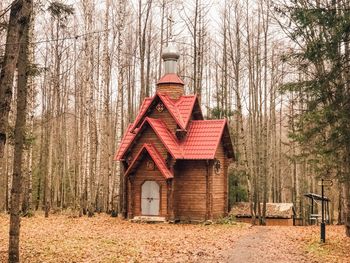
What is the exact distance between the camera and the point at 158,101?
23375 millimetres

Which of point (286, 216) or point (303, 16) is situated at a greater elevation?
point (303, 16)

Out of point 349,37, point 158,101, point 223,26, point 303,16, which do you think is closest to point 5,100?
point 303,16

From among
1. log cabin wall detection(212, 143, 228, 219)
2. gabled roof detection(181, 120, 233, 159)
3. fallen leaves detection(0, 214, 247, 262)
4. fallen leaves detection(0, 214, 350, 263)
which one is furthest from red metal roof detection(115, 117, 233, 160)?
fallen leaves detection(0, 214, 350, 263)

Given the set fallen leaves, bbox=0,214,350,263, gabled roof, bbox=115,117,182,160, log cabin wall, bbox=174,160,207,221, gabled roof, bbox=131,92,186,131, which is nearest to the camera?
fallen leaves, bbox=0,214,350,263

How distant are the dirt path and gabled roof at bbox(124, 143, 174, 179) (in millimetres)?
5640

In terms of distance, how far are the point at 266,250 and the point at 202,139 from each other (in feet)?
32.4

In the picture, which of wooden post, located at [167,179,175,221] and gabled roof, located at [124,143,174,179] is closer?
gabled roof, located at [124,143,174,179]

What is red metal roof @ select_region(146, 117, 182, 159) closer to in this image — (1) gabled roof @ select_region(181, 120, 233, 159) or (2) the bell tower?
(1) gabled roof @ select_region(181, 120, 233, 159)

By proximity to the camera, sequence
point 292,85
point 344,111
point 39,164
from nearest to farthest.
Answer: point 344,111
point 292,85
point 39,164

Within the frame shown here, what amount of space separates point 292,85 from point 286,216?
17662 mm

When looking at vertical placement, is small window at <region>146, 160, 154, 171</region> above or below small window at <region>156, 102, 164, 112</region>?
below

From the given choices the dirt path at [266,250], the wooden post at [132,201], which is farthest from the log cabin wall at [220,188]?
the dirt path at [266,250]

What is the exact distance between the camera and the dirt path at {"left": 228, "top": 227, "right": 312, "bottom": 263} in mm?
12055

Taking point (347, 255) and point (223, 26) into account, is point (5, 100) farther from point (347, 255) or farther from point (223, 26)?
point (223, 26)
